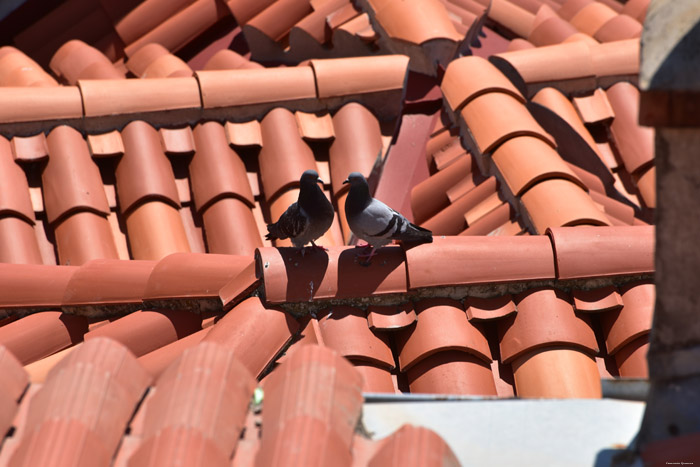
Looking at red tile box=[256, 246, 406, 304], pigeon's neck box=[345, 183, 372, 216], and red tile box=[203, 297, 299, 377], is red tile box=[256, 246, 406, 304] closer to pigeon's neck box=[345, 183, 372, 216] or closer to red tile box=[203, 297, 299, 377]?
red tile box=[203, 297, 299, 377]

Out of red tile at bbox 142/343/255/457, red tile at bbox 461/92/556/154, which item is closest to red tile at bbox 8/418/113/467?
red tile at bbox 142/343/255/457

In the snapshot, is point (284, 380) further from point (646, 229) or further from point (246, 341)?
point (646, 229)

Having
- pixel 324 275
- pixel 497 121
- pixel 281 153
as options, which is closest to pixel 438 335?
pixel 324 275

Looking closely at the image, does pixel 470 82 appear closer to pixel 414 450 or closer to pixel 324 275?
pixel 324 275

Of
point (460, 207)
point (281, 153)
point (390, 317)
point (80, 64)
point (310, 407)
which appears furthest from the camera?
point (80, 64)

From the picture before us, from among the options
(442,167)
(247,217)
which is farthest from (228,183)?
(442,167)

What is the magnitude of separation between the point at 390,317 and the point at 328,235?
1.44 metres

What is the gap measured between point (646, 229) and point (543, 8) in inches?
203

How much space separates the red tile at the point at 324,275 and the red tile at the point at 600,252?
0.73 m

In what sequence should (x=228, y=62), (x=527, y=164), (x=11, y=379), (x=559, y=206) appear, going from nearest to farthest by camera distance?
1. (x=11, y=379)
2. (x=559, y=206)
3. (x=527, y=164)
4. (x=228, y=62)

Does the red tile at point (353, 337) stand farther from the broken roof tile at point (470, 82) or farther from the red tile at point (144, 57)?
the red tile at point (144, 57)

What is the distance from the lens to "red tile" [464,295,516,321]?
157 inches

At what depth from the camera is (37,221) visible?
5.35 metres

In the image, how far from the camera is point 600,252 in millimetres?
4098
